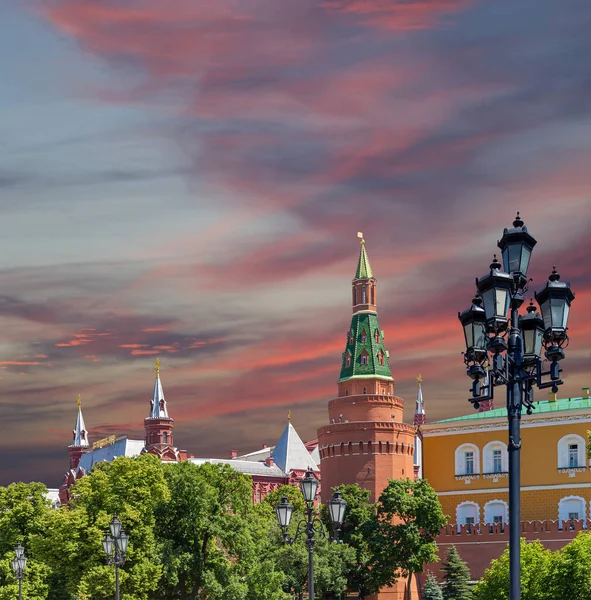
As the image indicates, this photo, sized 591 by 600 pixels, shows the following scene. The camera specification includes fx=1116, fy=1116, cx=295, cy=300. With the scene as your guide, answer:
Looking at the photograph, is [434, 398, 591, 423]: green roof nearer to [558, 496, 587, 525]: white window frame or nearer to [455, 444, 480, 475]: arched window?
[455, 444, 480, 475]: arched window

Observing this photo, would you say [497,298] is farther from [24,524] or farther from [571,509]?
[571,509]

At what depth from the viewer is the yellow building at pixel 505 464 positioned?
3063 inches

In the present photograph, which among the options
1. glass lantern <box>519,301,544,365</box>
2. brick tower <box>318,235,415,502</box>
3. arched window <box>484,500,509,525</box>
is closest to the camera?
glass lantern <box>519,301,544,365</box>

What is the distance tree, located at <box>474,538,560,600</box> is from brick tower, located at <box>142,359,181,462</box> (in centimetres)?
7760

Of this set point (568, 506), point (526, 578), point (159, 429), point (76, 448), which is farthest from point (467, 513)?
point (76, 448)

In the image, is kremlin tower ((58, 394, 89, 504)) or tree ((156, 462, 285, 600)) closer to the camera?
tree ((156, 462, 285, 600))

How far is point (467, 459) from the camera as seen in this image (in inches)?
3300

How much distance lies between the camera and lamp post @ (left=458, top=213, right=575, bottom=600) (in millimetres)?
18156

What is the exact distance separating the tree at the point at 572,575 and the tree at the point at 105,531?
19.7m

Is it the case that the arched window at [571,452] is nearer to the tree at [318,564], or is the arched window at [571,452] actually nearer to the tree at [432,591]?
the tree at [432,591]

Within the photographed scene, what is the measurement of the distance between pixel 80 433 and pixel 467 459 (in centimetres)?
8839

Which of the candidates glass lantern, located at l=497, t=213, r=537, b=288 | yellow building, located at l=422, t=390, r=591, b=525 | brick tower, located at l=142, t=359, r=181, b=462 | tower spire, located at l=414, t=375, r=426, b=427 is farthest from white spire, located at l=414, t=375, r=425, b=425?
glass lantern, located at l=497, t=213, r=537, b=288

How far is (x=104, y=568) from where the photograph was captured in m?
54.9

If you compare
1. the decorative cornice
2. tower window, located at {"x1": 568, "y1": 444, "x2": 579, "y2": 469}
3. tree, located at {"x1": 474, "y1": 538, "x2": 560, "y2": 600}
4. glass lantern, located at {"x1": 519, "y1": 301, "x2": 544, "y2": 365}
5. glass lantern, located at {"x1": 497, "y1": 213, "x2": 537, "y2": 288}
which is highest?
the decorative cornice
